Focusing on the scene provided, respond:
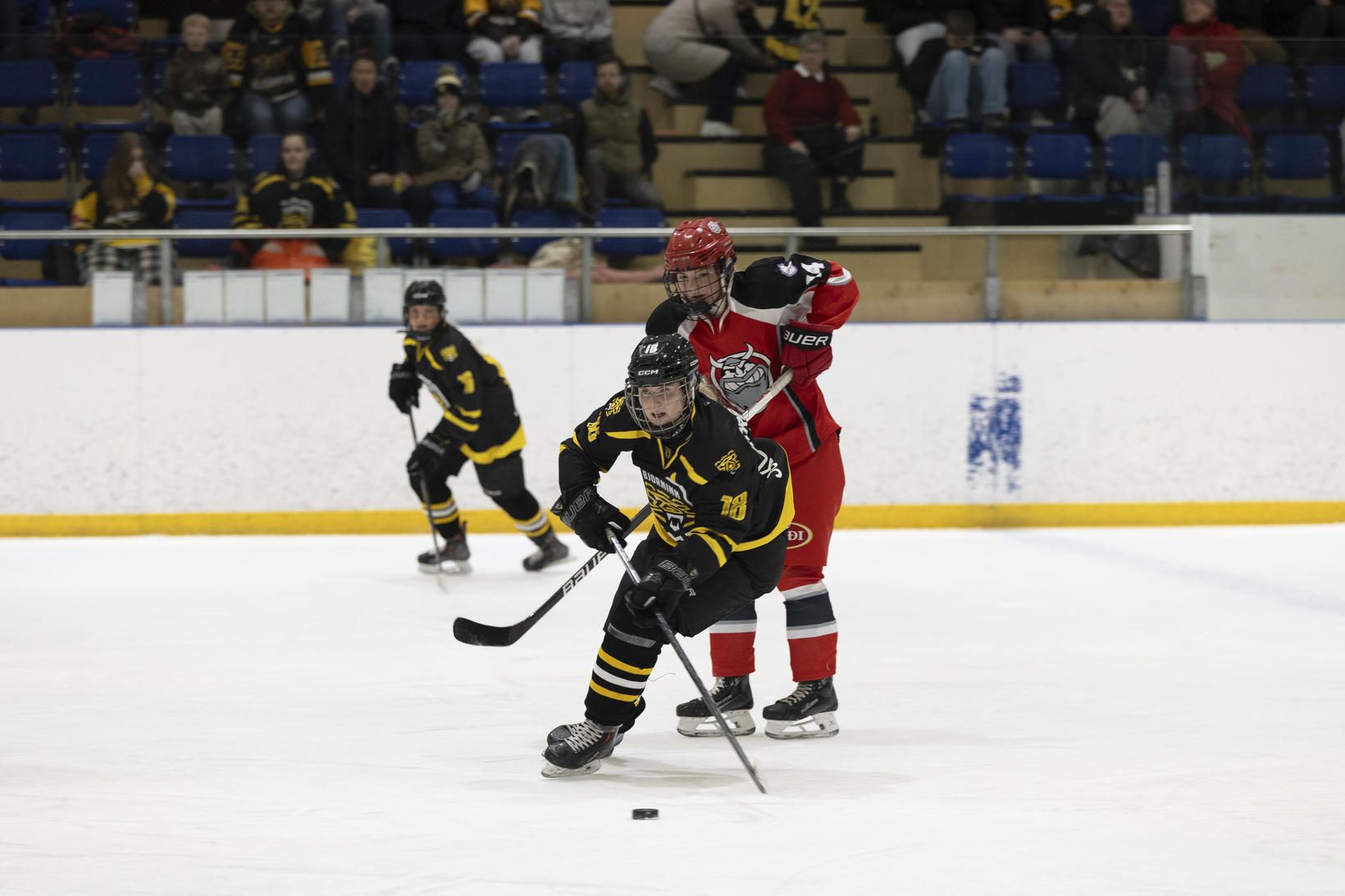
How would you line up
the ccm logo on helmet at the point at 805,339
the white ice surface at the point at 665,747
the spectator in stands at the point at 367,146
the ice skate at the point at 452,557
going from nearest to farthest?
the white ice surface at the point at 665,747 < the ccm logo on helmet at the point at 805,339 < the ice skate at the point at 452,557 < the spectator in stands at the point at 367,146

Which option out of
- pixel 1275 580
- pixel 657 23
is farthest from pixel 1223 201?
pixel 657 23

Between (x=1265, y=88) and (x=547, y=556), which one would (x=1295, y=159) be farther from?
(x=547, y=556)

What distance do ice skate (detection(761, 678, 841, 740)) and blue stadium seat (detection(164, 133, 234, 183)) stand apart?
4.88 meters

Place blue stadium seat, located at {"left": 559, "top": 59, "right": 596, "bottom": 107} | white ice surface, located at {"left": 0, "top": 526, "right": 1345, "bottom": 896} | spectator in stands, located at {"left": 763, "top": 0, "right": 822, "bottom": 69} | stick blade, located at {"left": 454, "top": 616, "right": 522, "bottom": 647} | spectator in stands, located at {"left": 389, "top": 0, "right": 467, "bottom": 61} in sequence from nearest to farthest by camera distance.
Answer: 1. white ice surface, located at {"left": 0, "top": 526, "right": 1345, "bottom": 896}
2. stick blade, located at {"left": 454, "top": 616, "right": 522, "bottom": 647}
3. blue stadium seat, located at {"left": 559, "top": 59, "right": 596, "bottom": 107}
4. spectator in stands, located at {"left": 763, "top": 0, "right": 822, "bottom": 69}
5. spectator in stands, located at {"left": 389, "top": 0, "right": 467, "bottom": 61}

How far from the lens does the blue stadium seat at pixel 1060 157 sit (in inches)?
297

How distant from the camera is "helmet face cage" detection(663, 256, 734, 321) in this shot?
3541 millimetres

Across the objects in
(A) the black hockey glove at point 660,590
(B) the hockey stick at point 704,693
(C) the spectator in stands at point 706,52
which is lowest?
(B) the hockey stick at point 704,693

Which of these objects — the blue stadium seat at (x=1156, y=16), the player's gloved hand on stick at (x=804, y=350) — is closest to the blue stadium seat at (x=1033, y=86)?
the blue stadium seat at (x=1156, y=16)

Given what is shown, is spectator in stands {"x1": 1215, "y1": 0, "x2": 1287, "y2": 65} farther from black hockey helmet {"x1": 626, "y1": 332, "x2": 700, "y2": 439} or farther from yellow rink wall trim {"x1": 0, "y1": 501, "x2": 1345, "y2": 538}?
black hockey helmet {"x1": 626, "y1": 332, "x2": 700, "y2": 439}

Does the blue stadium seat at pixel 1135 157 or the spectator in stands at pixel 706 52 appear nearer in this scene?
the blue stadium seat at pixel 1135 157

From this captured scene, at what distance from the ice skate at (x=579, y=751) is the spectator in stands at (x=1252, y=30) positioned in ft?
19.2

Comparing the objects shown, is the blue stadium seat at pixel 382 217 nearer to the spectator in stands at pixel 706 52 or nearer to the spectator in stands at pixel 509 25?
the spectator in stands at pixel 509 25

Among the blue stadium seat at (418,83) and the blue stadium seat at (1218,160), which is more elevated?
the blue stadium seat at (418,83)

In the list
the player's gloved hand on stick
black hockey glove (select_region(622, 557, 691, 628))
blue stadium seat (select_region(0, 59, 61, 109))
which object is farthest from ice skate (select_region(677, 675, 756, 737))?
blue stadium seat (select_region(0, 59, 61, 109))
